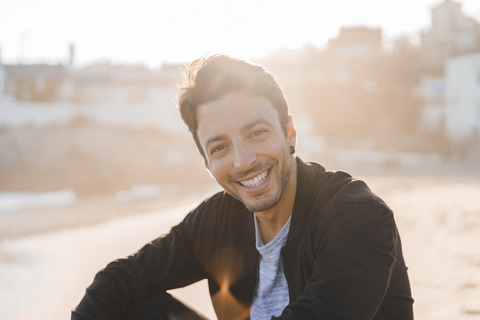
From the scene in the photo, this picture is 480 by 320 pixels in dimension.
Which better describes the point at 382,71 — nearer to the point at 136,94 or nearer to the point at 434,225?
the point at 136,94

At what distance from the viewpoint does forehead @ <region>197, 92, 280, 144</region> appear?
2025 millimetres

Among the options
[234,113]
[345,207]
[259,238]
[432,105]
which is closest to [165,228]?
[259,238]

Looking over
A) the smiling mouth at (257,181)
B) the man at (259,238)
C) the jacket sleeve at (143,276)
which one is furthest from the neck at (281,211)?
the jacket sleeve at (143,276)

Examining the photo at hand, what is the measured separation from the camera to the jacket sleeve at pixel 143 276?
2232 mm

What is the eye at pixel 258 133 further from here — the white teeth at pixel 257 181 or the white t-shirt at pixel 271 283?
the white t-shirt at pixel 271 283

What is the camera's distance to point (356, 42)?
39781mm

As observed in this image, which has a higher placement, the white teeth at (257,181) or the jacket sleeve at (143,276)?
the white teeth at (257,181)

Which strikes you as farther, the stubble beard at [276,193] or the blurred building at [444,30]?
the blurred building at [444,30]

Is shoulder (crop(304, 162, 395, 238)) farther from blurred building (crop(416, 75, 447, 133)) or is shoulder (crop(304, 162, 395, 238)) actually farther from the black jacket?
blurred building (crop(416, 75, 447, 133))

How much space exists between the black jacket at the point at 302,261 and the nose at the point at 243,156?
0.83ft

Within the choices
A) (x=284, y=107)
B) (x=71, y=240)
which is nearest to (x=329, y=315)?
(x=284, y=107)

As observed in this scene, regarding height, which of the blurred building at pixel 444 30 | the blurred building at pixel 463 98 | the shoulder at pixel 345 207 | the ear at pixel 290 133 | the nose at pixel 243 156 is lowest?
the shoulder at pixel 345 207

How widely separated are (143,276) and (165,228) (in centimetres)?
830

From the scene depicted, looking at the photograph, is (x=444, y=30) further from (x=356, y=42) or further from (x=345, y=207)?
(x=345, y=207)
